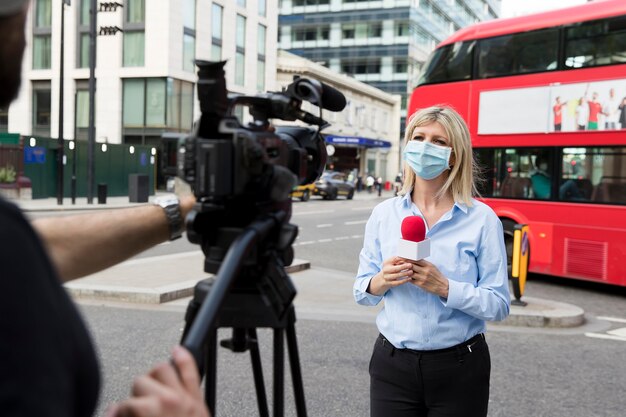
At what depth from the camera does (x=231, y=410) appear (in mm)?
4273

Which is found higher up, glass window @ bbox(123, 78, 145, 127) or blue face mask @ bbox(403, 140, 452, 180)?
glass window @ bbox(123, 78, 145, 127)

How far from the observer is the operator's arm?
5.02ft

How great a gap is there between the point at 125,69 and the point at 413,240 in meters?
37.2

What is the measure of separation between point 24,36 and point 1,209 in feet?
0.85

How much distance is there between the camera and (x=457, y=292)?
2498mm

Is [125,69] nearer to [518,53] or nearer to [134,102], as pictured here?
[134,102]

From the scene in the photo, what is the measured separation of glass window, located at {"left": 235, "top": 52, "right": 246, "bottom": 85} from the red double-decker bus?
3259 cm

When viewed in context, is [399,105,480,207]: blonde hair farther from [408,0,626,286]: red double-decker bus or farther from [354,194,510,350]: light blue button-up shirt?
[408,0,626,286]: red double-decker bus

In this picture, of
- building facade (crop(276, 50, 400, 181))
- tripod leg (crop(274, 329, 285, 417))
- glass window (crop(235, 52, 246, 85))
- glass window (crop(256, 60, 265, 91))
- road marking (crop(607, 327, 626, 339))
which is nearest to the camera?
tripod leg (crop(274, 329, 285, 417))

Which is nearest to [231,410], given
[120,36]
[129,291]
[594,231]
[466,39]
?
[129,291]

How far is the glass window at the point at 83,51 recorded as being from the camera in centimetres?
3719

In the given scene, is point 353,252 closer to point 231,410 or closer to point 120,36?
point 231,410

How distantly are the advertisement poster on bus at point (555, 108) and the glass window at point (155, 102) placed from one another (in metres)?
28.6

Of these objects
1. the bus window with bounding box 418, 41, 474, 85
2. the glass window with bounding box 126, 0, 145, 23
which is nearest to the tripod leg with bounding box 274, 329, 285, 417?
the bus window with bounding box 418, 41, 474, 85
